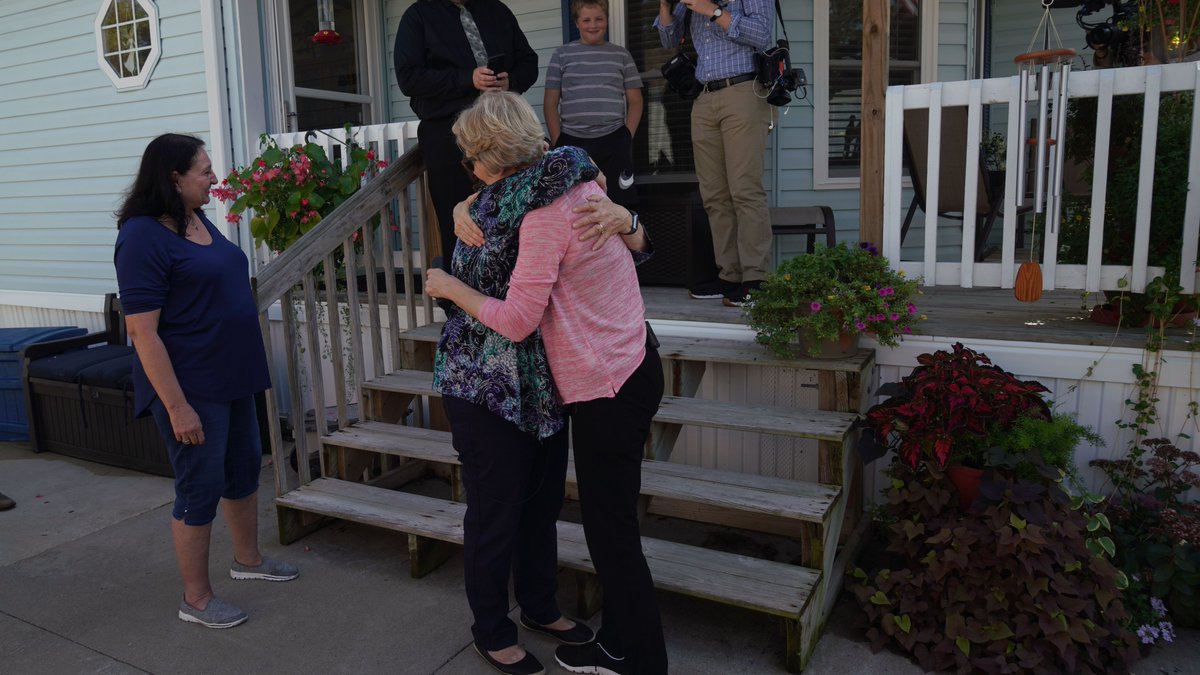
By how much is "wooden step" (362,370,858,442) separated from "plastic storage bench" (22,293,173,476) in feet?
8.88

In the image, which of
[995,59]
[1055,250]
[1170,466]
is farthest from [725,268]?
[995,59]

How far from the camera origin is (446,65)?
3.80 meters

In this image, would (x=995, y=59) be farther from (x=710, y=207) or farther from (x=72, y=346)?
(x=72, y=346)

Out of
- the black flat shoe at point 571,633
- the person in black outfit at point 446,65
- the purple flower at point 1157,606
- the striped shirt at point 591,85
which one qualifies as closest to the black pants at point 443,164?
the person in black outfit at point 446,65

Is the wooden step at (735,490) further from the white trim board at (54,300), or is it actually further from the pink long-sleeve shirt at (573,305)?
the white trim board at (54,300)

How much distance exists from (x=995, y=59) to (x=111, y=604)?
721cm

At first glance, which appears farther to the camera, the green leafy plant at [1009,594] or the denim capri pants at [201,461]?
the denim capri pants at [201,461]

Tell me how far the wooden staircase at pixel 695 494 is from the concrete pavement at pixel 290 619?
168mm

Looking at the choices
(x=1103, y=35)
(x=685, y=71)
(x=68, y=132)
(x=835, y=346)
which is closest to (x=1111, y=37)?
(x=1103, y=35)

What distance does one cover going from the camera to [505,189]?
6.64 ft

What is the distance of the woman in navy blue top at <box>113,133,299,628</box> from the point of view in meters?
2.53

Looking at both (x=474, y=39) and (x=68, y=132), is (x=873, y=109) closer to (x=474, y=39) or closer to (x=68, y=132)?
(x=474, y=39)

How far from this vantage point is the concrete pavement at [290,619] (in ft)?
8.38

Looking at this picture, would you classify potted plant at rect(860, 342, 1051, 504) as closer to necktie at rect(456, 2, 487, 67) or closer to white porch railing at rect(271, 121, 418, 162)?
necktie at rect(456, 2, 487, 67)
